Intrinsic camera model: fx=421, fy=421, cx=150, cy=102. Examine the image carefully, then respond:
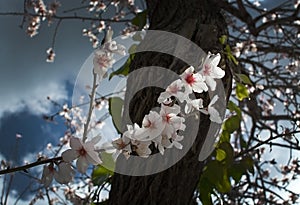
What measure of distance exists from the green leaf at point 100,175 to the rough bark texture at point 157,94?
16cm

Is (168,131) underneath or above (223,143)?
underneath

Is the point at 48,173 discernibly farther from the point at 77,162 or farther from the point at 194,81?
the point at 194,81

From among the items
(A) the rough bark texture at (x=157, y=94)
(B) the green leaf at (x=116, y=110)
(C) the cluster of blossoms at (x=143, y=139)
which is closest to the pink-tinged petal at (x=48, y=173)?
(C) the cluster of blossoms at (x=143, y=139)

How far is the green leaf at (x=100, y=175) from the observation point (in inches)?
45.5

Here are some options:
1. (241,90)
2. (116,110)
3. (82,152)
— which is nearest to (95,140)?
(82,152)

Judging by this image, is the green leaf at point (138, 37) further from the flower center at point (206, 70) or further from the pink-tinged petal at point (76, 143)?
the pink-tinged petal at point (76, 143)

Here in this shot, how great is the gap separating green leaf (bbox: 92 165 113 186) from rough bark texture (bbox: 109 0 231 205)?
0.54 ft

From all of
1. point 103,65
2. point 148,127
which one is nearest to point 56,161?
point 148,127

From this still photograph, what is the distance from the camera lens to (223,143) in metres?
1.22

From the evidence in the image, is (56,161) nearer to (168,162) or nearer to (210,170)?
(168,162)

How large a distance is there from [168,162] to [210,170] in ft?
0.80

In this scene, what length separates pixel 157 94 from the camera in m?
1.04

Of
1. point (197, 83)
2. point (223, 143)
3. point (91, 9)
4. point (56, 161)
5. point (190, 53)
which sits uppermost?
point (91, 9)

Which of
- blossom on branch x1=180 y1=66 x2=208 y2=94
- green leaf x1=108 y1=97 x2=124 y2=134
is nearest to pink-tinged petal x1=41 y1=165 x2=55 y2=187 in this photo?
blossom on branch x1=180 y1=66 x2=208 y2=94
